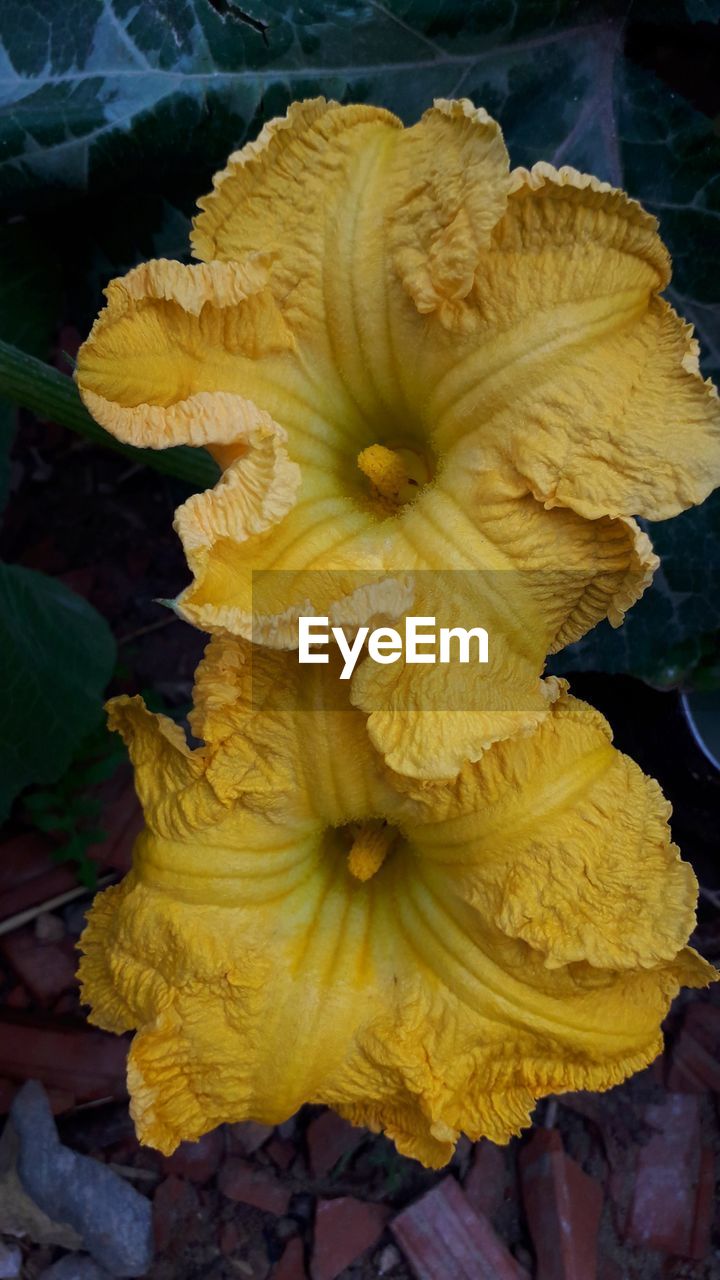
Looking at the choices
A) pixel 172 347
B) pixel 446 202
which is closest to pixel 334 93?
pixel 446 202

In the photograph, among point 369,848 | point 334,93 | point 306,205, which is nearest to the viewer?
point 306,205

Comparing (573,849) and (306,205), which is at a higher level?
(306,205)

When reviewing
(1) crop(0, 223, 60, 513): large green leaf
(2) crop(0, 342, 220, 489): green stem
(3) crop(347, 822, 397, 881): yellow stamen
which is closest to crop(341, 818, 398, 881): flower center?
(3) crop(347, 822, 397, 881): yellow stamen

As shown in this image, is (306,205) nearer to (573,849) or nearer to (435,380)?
(435,380)

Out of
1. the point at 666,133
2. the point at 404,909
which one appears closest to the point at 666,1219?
the point at 404,909

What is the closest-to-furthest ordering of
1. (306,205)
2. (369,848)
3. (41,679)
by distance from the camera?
(306,205)
(369,848)
(41,679)

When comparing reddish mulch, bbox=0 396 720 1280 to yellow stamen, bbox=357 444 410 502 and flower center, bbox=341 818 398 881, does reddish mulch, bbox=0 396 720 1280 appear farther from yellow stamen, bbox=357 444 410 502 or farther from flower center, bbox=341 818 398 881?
yellow stamen, bbox=357 444 410 502
